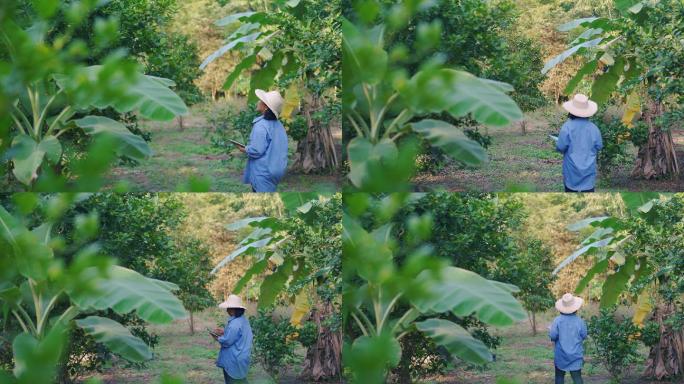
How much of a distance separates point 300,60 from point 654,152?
2.42 meters

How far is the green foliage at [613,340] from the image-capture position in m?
7.64

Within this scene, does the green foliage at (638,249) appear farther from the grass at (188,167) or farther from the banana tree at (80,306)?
the banana tree at (80,306)

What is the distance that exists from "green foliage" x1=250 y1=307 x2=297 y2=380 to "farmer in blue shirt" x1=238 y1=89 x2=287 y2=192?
97 cm

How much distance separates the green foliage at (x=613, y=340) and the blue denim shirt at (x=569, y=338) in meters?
0.13

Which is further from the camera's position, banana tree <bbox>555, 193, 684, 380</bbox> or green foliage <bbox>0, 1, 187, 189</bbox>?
banana tree <bbox>555, 193, 684, 380</bbox>

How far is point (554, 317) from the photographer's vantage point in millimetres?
7676

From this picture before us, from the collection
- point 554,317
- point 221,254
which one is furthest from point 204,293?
point 554,317

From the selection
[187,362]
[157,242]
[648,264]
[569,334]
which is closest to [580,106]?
[648,264]

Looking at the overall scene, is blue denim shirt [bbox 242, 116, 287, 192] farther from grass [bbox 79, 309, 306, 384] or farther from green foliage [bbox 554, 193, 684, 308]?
green foliage [bbox 554, 193, 684, 308]

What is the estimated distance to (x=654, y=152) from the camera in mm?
7523

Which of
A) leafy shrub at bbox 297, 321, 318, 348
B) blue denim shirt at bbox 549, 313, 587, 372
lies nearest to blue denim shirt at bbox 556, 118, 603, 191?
blue denim shirt at bbox 549, 313, 587, 372

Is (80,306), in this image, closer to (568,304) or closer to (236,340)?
(236,340)

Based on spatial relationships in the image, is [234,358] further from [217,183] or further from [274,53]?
[274,53]

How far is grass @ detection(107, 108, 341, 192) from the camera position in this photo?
746 cm
